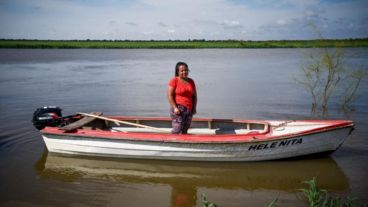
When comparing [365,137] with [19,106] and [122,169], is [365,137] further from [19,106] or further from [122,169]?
[19,106]

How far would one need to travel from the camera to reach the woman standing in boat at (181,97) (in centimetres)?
731

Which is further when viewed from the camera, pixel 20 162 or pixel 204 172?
pixel 20 162

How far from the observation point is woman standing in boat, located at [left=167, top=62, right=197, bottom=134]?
731 cm

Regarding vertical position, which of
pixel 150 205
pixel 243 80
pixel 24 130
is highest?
pixel 243 80

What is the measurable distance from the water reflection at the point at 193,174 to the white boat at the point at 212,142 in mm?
173

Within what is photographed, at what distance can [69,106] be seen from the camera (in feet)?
44.7

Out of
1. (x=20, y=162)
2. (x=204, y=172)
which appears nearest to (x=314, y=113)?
(x=204, y=172)

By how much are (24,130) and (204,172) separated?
572 cm

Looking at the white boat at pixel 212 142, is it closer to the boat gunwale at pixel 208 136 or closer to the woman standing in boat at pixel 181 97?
the boat gunwale at pixel 208 136

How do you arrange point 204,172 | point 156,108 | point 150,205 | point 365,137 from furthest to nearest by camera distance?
point 156,108, point 365,137, point 204,172, point 150,205

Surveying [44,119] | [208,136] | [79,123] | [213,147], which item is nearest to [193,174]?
[213,147]

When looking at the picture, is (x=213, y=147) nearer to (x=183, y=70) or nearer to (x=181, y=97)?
(x=181, y=97)

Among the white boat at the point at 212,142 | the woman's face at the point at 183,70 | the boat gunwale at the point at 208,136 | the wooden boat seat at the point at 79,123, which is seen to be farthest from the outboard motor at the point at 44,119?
the woman's face at the point at 183,70

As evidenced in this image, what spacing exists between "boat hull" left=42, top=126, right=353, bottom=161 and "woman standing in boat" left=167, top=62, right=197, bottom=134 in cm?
54
